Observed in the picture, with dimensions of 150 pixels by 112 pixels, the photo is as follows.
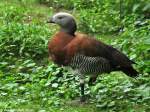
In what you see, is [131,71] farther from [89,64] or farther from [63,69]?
[63,69]

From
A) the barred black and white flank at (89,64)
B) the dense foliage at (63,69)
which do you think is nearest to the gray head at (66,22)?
the barred black and white flank at (89,64)

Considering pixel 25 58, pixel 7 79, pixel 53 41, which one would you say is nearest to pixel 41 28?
pixel 25 58

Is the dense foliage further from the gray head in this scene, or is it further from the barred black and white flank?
the gray head

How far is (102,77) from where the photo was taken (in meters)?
8.72

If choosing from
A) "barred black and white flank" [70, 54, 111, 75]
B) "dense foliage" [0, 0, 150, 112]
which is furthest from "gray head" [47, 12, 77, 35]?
"dense foliage" [0, 0, 150, 112]

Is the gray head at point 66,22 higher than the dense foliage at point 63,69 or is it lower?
higher

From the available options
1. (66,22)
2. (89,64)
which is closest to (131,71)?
(89,64)

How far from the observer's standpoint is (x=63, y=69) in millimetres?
8828

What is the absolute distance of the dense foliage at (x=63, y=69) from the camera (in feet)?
24.8

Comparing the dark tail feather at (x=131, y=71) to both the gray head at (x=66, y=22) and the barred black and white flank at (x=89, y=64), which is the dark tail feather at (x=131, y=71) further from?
the gray head at (x=66, y=22)

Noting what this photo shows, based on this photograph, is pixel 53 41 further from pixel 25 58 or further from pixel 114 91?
pixel 25 58

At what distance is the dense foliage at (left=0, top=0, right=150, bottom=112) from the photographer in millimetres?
7566

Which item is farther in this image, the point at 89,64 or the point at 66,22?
the point at 66,22

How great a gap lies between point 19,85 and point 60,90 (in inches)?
27.4
